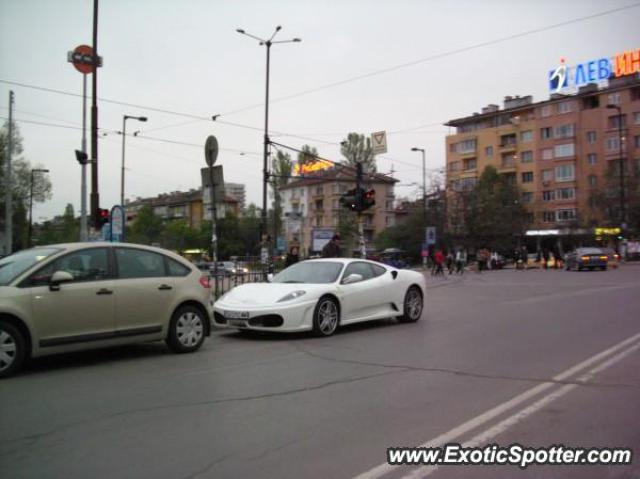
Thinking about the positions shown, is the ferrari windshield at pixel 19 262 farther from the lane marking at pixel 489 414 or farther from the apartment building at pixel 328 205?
the apartment building at pixel 328 205

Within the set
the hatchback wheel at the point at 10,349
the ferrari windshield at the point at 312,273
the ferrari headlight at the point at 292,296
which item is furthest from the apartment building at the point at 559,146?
the hatchback wheel at the point at 10,349

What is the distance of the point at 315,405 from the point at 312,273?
5.41 metres

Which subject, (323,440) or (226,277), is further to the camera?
(226,277)

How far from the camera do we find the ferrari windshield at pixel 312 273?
10852 mm

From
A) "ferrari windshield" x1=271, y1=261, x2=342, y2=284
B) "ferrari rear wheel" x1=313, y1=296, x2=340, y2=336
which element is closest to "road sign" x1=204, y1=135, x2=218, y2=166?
"ferrari windshield" x1=271, y1=261, x2=342, y2=284

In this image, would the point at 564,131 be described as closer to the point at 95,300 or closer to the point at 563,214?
the point at 563,214

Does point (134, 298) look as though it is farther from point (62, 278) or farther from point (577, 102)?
point (577, 102)

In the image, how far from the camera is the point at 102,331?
7688 millimetres

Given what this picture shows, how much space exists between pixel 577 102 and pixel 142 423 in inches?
3081

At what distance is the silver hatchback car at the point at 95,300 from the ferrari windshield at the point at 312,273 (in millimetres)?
2221

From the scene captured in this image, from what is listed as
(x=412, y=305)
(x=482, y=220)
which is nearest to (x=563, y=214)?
(x=482, y=220)

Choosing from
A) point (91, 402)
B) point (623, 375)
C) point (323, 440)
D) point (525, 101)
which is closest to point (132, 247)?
point (91, 402)

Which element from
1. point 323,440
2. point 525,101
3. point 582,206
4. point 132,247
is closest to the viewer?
point 323,440

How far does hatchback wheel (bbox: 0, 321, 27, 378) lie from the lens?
6.79m
